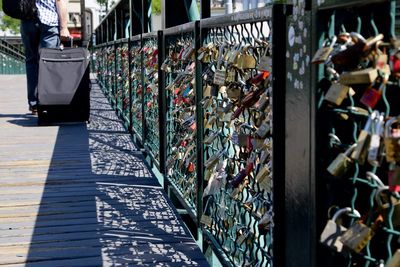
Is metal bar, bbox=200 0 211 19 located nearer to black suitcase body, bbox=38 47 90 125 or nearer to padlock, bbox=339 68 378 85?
padlock, bbox=339 68 378 85

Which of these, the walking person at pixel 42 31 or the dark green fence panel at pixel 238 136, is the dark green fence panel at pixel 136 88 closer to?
the walking person at pixel 42 31

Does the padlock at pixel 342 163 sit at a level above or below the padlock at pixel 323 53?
below

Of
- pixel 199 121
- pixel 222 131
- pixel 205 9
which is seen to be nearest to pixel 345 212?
pixel 222 131

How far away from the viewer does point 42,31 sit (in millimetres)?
8102

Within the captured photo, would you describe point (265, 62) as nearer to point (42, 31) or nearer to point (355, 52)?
point (355, 52)

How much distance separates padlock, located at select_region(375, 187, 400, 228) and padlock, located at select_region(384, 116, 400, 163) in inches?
3.9

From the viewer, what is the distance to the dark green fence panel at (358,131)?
1268mm

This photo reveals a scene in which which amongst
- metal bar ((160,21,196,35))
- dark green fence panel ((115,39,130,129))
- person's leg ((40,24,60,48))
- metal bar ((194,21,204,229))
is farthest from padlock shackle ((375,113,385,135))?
person's leg ((40,24,60,48))

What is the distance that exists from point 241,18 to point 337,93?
2.83 feet

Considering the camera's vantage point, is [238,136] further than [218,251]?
No

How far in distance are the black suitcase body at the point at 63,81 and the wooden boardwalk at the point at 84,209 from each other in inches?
30.4

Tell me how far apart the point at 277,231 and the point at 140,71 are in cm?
419

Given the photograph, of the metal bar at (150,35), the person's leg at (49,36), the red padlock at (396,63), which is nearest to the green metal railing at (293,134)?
the red padlock at (396,63)

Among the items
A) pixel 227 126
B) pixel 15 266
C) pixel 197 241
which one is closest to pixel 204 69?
pixel 227 126
